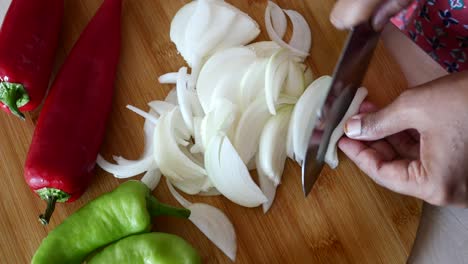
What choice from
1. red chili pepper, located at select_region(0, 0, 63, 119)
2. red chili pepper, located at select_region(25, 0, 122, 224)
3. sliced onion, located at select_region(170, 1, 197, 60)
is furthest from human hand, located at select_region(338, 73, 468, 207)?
red chili pepper, located at select_region(0, 0, 63, 119)

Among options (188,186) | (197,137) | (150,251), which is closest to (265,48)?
(197,137)

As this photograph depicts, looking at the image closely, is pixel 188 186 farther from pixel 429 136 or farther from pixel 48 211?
pixel 429 136

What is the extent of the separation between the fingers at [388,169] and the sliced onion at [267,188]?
7.1 inches

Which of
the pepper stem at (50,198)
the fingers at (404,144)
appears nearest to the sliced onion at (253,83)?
the fingers at (404,144)

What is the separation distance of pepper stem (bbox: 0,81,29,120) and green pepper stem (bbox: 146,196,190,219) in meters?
0.34

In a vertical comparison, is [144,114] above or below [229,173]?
above

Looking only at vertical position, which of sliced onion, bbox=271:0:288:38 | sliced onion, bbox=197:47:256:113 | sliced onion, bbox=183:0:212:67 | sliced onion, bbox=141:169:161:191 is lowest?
sliced onion, bbox=141:169:161:191

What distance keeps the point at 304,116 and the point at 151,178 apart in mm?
375

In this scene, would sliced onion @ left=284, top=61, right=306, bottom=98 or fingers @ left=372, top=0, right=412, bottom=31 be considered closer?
fingers @ left=372, top=0, right=412, bottom=31

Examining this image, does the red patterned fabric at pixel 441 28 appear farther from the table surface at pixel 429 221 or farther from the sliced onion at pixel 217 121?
the sliced onion at pixel 217 121

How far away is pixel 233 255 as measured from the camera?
119cm

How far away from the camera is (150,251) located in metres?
1.10

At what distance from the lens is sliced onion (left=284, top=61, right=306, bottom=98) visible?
124 cm

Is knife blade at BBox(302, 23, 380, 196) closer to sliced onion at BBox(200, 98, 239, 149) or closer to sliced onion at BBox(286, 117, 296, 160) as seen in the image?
sliced onion at BBox(286, 117, 296, 160)
